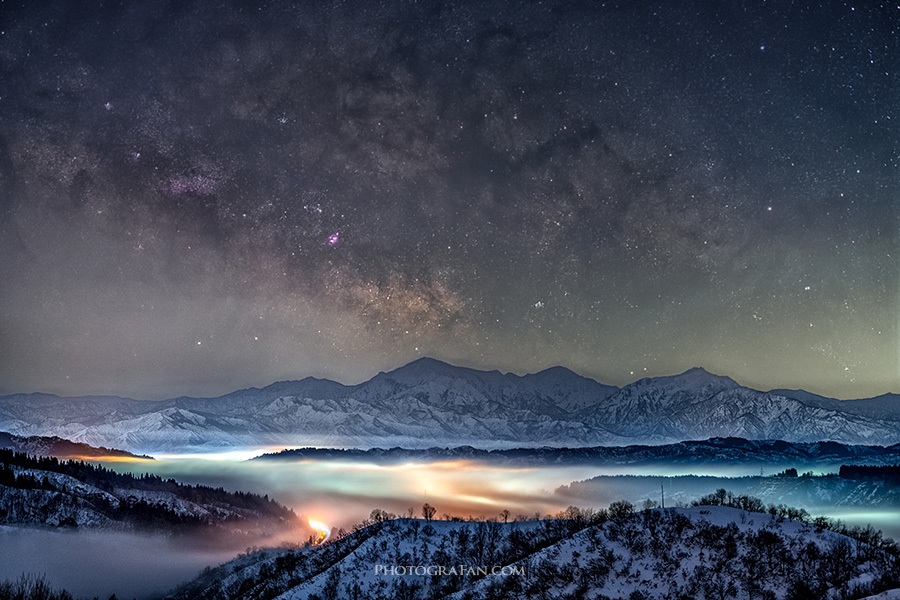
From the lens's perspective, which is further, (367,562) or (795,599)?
(367,562)

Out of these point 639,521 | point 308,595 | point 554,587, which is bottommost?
point 308,595

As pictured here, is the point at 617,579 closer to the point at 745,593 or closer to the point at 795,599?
the point at 745,593

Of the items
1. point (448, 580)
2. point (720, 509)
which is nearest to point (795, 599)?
point (720, 509)

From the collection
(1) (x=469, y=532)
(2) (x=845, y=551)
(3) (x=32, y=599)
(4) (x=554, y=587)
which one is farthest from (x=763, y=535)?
(3) (x=32, y=599)

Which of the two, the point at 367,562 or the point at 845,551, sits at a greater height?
the point at 845,551

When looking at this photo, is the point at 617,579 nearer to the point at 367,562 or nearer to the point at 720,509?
the point at 720,509

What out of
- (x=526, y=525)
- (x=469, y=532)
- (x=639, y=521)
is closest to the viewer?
(x=639, y=521)

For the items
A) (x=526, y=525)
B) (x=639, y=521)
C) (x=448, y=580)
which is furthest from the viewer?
(x=526, y=525)

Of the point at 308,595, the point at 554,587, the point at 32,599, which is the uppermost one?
the point at 554,587

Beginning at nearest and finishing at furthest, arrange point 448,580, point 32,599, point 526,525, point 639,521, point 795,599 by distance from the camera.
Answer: point 795,599 → point 639,521 → point 448,580 → point 526,525 → point 32,599
